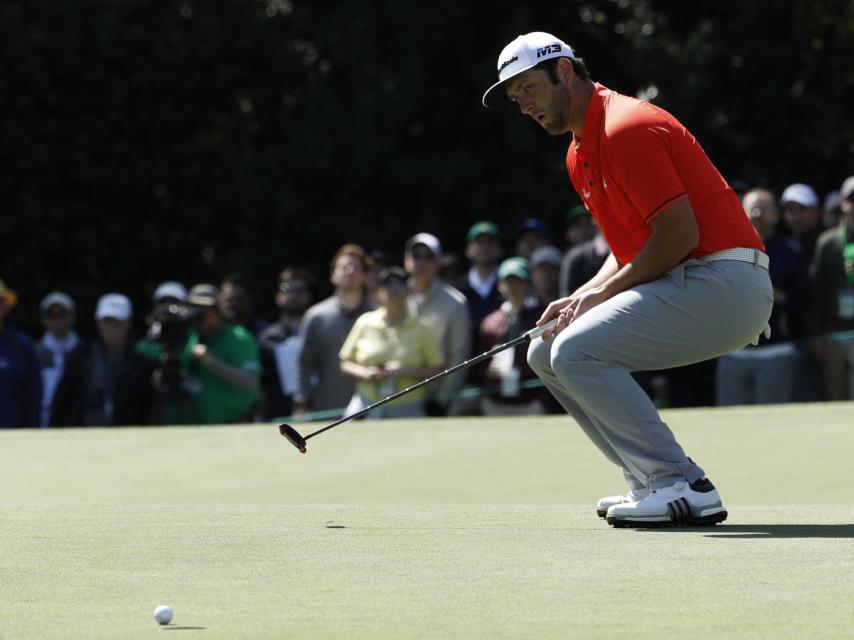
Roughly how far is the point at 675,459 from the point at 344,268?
671 centimetres

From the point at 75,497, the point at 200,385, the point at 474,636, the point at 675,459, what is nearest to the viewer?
the point at 474,636

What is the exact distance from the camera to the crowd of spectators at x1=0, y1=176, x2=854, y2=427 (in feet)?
38.4

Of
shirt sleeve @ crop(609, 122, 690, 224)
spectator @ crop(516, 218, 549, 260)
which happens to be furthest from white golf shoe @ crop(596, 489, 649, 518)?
spectator @ crop(516, 218, 549, 260)

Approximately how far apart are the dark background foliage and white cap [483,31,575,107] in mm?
11084

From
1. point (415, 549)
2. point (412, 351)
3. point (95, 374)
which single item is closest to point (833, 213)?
point (412, 351)

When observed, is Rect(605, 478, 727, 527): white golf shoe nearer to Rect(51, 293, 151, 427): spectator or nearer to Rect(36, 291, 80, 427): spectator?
Rect(51, 293, 151, 427): spectator

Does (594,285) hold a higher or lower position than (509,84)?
lower

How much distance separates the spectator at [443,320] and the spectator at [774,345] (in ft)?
5.82

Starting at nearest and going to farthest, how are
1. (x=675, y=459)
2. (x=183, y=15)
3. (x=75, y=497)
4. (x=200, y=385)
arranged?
(x=675, y=459)
(x=75, y=497)
(x=200, y=385)
(x=183, y=15)

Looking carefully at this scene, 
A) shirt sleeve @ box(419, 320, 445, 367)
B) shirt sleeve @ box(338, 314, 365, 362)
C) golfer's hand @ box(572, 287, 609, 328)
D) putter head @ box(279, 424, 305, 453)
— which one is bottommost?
putter head @ box(279, 424, 305, 453)

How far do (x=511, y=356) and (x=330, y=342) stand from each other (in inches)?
58.0

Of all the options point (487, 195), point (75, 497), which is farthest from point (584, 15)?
point (75, 497)

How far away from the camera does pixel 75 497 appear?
8750 millimetres

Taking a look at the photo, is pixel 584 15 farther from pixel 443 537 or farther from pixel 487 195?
pixel 443 537
